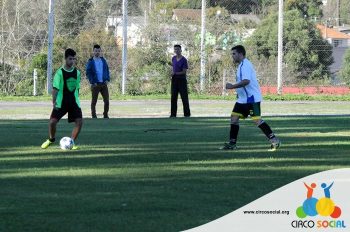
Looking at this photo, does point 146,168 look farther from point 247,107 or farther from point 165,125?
point 165,125

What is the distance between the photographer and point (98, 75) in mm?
28141

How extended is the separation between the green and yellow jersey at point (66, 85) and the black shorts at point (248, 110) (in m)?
2.93

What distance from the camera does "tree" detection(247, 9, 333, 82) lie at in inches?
2249

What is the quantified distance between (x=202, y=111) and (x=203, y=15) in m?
18.3

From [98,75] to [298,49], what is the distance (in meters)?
31.1

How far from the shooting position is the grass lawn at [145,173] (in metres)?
10.3

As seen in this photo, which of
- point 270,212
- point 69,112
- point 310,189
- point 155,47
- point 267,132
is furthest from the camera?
point 155,47

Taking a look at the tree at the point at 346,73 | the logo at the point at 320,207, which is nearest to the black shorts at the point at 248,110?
the logo at the point at 320,207

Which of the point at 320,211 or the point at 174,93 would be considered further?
the point at 174,93

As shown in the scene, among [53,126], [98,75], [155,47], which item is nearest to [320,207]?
[53,126]

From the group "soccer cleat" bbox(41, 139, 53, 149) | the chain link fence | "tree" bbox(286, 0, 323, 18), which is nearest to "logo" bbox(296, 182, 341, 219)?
"soccer cleat" bbox(41, 139, 53, 149)

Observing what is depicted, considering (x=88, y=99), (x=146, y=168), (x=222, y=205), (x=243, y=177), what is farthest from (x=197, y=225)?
(x=88, y=99)

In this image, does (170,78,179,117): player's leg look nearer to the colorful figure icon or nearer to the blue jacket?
the blue jacket

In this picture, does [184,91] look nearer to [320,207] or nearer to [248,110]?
[248,110]
